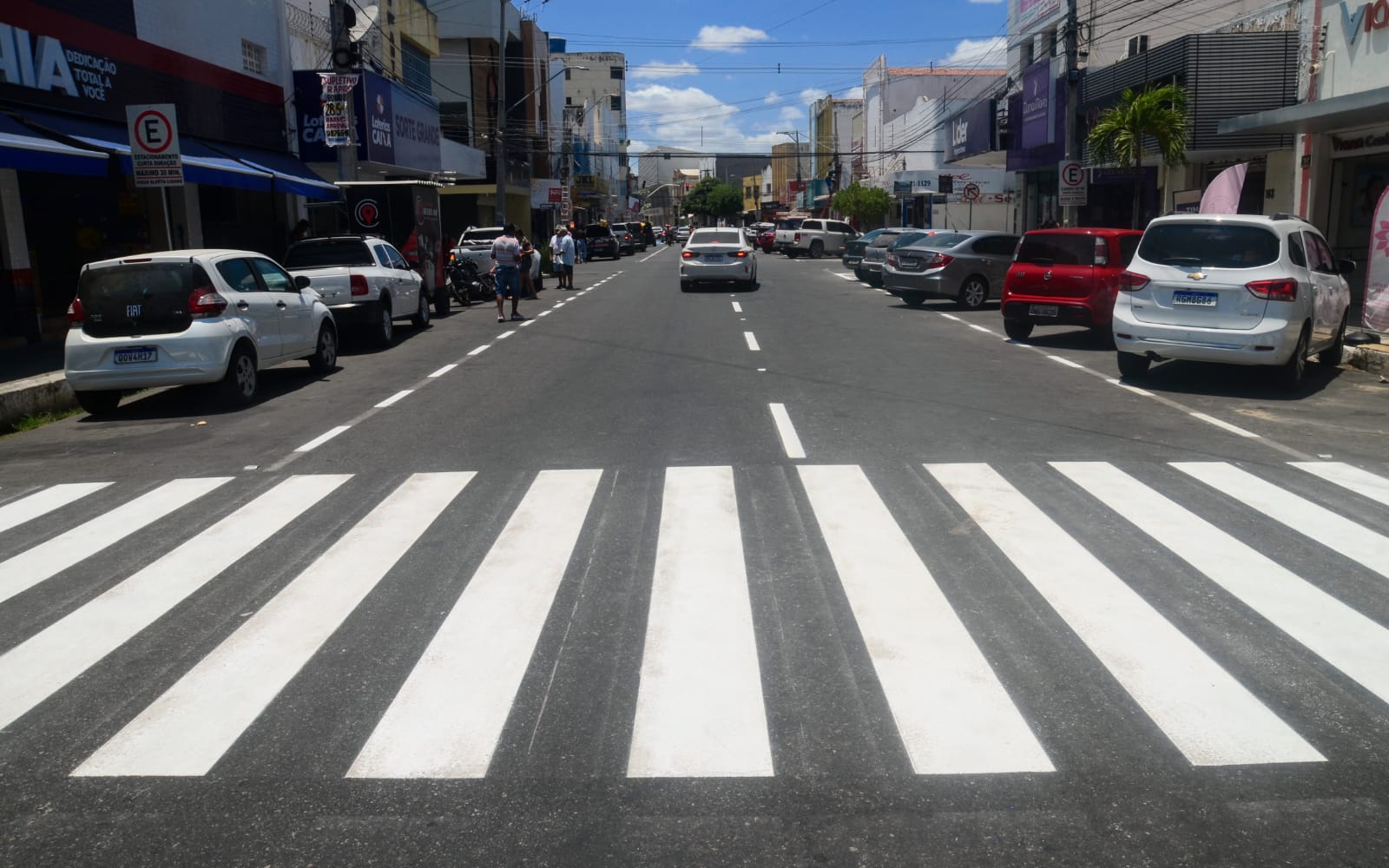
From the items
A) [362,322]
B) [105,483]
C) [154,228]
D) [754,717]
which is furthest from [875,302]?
[754,717]

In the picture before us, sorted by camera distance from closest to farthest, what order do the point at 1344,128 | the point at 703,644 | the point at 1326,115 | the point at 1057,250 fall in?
1. the point at 703,644
2. the point at 1057,250
3. the point at 1326,115
4. the point at 1344,128

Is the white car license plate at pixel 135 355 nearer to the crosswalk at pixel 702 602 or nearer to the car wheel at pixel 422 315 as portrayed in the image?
the crosswalk at pixel 702 602

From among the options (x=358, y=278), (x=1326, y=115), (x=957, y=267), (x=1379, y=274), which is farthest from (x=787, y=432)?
(x=957, y=267)

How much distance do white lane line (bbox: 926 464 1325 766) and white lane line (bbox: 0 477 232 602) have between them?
5.18 meters

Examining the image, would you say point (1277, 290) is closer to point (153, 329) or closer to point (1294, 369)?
point (1294, 369)

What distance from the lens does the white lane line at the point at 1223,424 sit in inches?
385

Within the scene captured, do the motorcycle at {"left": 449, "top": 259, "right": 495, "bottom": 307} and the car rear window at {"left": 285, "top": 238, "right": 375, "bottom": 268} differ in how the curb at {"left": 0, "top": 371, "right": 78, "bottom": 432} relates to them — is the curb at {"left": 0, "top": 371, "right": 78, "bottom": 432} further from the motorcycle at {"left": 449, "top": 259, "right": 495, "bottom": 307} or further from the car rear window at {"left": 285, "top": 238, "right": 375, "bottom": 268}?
the motorcycle at {"left": 449, "top": 259, "right": 495, "bottom": 307}

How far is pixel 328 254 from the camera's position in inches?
709

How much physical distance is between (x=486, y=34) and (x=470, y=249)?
28.2m

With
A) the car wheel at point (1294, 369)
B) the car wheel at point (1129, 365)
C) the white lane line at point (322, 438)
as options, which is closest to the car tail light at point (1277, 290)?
the car wheel at point (1294, 369)

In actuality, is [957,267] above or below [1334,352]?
above

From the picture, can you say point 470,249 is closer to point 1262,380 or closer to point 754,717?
point 1262,380

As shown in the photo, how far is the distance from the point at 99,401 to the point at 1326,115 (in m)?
17.7

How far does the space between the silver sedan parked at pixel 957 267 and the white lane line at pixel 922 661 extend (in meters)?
17.1
